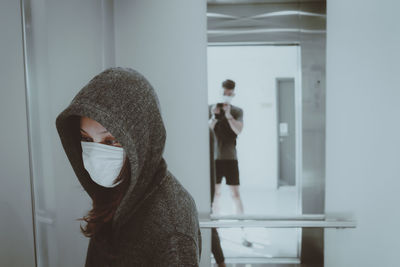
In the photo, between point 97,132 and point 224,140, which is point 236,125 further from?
point 97,132

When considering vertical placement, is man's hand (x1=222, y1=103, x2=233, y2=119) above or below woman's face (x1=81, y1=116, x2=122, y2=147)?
above

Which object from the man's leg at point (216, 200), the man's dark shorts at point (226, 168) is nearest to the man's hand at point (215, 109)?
the man's dark shorts at point (226, 168)

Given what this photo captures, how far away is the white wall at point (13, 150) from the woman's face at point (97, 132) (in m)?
0.61

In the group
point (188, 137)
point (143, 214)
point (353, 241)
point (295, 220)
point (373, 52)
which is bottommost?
point (353, 241)

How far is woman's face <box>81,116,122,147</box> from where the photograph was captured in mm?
713

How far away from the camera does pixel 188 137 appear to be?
1524mm

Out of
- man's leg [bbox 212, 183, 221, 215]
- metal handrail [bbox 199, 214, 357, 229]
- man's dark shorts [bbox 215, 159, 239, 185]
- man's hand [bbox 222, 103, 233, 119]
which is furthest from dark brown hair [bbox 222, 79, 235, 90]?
metal handrail [bbox 199, 214, 357, 229]

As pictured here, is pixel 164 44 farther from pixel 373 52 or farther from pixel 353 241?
pixel 353 241

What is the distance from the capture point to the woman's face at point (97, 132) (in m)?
0.71

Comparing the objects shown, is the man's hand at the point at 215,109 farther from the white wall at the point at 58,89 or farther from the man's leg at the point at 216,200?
the white wall at the point at 58,89

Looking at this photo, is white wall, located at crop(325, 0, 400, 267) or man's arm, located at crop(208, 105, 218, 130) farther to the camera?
man's arm, located at crop(208, 105, 218, 130)

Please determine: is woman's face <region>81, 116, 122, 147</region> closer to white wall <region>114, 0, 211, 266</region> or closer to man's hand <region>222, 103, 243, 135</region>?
white wall <region>114, 0, 211, 266</region>

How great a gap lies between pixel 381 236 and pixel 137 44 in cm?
202

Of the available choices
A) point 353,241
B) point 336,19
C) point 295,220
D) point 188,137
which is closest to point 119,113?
point 188,137
